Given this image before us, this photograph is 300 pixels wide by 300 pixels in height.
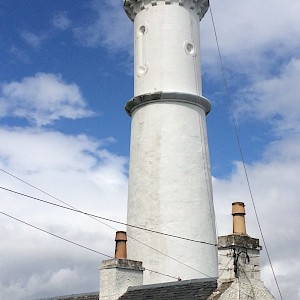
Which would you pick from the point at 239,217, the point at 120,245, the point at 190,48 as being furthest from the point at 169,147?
the point at 239,217

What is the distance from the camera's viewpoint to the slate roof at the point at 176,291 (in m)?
19.2

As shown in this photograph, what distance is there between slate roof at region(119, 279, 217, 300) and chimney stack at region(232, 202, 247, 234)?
5.25 feet

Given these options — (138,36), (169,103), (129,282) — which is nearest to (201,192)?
(169,103)

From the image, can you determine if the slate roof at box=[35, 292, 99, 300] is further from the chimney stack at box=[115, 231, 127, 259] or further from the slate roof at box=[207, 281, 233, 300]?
the slate roof at box=[207, 281, 233, 300]

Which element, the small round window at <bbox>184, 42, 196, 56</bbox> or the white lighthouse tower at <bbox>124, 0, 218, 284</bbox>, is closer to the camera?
the white lighthouse tower at <bbox>124, 0, 218, 284</bbox>

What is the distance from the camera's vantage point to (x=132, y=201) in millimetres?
26031

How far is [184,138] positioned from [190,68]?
2.94m

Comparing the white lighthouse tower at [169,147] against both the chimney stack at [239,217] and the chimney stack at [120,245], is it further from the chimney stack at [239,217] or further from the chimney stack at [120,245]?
the chimney stack at [239,217]

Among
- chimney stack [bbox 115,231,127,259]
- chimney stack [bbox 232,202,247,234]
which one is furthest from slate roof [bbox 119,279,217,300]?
chimney stack [bbox 232,202,247,234]

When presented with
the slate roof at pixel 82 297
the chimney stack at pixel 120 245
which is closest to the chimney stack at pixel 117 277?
the chimney stack at pixel 120 245

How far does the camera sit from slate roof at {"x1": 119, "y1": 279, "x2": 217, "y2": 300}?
1916 centimetres

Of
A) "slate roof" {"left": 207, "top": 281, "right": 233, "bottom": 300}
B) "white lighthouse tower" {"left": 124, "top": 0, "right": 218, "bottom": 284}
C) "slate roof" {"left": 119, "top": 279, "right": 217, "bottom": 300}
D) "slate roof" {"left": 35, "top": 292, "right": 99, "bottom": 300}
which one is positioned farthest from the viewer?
"white lighthouse tower" {"left": 124, "top": 0, "right": 218, "bottom": 284}

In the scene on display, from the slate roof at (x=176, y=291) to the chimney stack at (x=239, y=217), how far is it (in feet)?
5.25

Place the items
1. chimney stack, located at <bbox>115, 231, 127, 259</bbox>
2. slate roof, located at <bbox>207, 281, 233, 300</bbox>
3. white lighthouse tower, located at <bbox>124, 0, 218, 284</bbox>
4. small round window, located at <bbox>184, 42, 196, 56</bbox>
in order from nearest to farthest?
slate roof, located at <bbox>207, 281, 233, 300</bbox> → chimney stack, located at <bbox>115, 231, 127, 259</bbox> → white lighthouse tower, located at <bbox>124, 0, 218, 284</bbox> → small round window, located at <bbox>184, 42, 196, 56</bbox>
